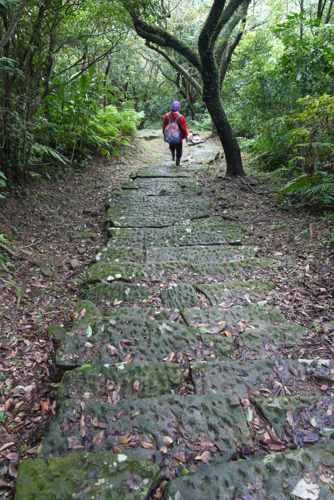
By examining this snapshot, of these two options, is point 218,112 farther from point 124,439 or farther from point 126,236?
point 124,439

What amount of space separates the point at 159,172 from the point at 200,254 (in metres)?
4.44

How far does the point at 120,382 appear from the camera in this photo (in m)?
2.08

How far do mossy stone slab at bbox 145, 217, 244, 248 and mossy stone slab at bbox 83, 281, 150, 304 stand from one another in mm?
1113

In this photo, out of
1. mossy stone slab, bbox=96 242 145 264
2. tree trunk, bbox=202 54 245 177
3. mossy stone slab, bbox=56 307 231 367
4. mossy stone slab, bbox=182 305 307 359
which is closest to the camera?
mossy stone slab, bbox=56 307 231 367

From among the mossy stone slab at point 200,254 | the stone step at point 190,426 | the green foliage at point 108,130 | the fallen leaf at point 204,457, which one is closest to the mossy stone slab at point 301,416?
the stone step at point 190,426

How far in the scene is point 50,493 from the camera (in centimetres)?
145

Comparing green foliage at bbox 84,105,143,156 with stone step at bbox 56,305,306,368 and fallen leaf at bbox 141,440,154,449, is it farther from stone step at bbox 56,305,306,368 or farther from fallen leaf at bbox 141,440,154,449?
fallen leaf at bbox 141,440,154,449

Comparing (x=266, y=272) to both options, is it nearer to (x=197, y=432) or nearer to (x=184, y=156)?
(x=197, y=432)

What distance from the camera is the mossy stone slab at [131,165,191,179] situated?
752 cm

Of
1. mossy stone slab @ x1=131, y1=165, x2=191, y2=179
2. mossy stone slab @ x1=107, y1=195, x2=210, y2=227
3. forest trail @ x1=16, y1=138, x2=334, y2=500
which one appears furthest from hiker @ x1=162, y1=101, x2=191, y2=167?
forest trail @ x1=16, y1=138, x2=334, y2=500

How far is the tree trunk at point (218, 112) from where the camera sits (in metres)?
6.14

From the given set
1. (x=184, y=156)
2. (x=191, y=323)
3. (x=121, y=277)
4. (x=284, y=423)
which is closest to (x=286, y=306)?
(x=191, y=323)

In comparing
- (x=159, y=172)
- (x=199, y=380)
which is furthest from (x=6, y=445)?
(x=159, y=172)

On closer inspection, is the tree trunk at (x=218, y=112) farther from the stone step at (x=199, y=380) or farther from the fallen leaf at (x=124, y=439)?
the fallen leaf at (x=124, y=439)
